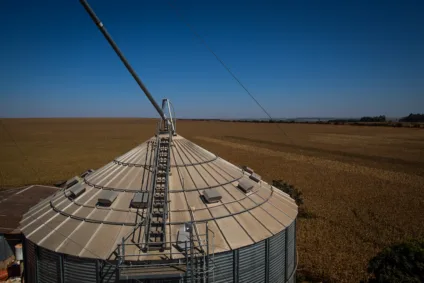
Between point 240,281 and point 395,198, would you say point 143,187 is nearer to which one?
point 240,281

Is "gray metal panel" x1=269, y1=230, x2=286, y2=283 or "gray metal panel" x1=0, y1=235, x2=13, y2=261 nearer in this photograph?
"gray metal panel" x1=269, y1=230, x2=286, y2=283

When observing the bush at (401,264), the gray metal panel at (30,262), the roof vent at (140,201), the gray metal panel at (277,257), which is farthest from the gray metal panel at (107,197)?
the bush at (401,264)

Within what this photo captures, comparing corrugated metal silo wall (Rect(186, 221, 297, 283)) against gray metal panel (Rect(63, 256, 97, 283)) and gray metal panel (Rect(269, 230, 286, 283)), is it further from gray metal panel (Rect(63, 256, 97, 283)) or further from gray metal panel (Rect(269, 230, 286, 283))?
gray metal panel (Rect(63, 256, 97, 283))

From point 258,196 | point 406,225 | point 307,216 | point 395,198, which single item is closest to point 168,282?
point 258,196

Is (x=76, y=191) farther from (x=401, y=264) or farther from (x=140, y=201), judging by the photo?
(x=401, y=264)

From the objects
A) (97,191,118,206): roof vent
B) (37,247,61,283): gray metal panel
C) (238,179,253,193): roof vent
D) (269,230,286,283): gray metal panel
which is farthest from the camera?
(238,179,253,193): roof vent

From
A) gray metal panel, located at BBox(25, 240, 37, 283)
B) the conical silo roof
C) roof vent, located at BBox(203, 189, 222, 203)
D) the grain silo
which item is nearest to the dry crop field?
the conical silo roof

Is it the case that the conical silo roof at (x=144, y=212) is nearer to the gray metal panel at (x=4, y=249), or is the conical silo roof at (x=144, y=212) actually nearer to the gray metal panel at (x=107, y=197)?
the gray metal panel at (x=107, y=197)
